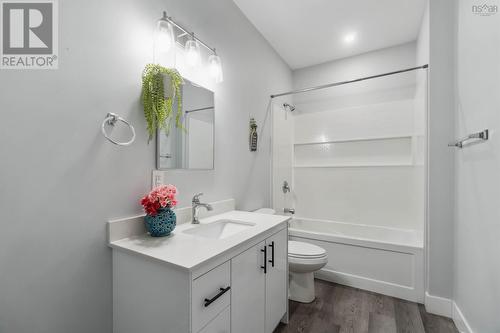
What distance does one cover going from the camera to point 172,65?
1.43m

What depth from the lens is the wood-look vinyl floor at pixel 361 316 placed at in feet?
5.36

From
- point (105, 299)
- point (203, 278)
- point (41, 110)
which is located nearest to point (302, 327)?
point (203, 278)

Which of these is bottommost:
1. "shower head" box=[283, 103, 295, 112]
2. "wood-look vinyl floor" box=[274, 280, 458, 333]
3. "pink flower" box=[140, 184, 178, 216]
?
"wood-look vinyl floor" box=[274, 280, 458, 333]

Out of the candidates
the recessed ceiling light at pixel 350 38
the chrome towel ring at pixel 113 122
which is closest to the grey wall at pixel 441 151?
the recessed ceiling light at pixel 350 38

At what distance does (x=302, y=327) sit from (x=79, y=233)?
5.17 feet

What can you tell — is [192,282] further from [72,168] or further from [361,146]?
[361,146]

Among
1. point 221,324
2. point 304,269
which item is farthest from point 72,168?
point 304,269

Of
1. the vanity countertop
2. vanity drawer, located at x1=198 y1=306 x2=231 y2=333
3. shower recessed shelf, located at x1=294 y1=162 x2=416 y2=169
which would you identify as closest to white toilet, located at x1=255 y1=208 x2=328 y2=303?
the vanity countertop

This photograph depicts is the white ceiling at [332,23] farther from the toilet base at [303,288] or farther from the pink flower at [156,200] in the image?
the toilet base at [303,288]

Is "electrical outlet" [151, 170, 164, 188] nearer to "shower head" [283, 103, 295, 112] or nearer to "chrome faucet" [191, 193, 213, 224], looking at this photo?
"chrome faucet" [191, 193, 213, 224]

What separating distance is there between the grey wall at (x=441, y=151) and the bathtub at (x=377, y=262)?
0.16 meters

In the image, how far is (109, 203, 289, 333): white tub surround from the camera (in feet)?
2.82

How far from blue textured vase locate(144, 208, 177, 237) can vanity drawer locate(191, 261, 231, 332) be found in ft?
1.24

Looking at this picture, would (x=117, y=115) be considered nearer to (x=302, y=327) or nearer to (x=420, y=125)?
(x=302, y=327)
